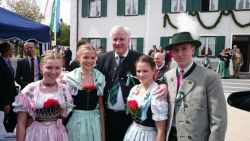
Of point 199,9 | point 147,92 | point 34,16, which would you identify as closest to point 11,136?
point 147,92

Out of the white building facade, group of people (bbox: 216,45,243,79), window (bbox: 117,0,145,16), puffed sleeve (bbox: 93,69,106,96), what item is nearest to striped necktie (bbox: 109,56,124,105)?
puffed sleeve (bbox: 93,69,106,96)

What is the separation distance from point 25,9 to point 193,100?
31366 millimetres

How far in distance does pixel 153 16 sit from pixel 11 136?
621 inches

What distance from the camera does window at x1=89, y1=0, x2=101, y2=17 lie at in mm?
22186

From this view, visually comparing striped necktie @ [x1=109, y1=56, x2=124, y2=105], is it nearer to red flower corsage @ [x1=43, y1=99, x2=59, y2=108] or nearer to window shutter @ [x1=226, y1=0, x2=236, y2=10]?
red flower corsage @ [x1=43, y1=99, x2=59, y2=108]

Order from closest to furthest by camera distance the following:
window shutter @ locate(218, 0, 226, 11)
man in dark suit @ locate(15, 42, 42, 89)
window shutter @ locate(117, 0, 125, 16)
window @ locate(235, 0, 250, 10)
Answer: man in dark suit @ locate(15, 42, 42, 89) → window @ locate(235, 0, 250, 10) → window shutter @ locate(218, 0, 226, 11) → window shutter @ locate(117, 0, 125, 16)

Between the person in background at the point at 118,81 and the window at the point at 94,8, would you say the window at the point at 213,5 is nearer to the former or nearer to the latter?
the window at the point at 94,8

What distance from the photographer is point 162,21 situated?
2022 cm

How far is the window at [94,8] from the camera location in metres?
22.2

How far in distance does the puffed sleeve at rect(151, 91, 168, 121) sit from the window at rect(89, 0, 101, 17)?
19689mm

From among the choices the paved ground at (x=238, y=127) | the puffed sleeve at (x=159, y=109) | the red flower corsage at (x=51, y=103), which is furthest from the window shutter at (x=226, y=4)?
the red flower corsage at (x=51, y=103)

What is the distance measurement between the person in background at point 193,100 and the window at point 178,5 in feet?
57.6

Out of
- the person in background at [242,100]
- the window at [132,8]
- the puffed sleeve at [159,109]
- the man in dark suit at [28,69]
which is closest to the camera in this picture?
the person in background at [242,100]

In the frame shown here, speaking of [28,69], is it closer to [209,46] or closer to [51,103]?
[51,103]
